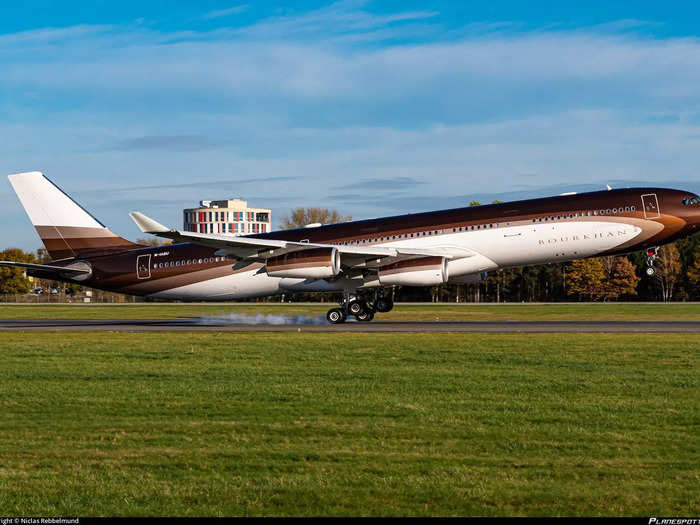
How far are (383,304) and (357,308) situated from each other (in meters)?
1.98

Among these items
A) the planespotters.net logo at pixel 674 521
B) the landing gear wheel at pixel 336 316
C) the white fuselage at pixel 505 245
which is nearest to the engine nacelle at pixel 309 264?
the white fuselage at pixel 505 245

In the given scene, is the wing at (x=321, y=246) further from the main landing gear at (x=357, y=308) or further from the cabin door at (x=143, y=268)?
the cabin door at (x=143, y=268)

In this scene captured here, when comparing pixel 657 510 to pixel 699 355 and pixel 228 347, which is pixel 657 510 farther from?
pixel 228 347

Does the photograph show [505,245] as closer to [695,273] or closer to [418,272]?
[418,272]

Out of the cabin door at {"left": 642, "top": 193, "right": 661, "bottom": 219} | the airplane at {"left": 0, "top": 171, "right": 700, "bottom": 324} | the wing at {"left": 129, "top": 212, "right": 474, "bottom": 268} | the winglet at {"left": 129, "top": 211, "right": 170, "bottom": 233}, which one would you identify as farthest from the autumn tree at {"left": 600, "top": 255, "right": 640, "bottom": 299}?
the winglet at {"left": 129, "top": 211, "right": 170, "bottom": 233}

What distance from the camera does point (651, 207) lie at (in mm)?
34406

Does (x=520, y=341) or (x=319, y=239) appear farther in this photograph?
(x=319, y=239)

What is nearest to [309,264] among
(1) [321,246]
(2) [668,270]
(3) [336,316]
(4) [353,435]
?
(1) [321,246]

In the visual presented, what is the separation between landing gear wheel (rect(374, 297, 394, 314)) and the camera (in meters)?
40.2

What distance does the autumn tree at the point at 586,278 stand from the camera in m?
Answer: 112

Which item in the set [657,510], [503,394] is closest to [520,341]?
[503,394]

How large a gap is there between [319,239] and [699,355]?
2165cm

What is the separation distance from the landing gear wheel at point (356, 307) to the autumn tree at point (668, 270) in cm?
8328

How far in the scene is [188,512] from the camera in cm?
749
